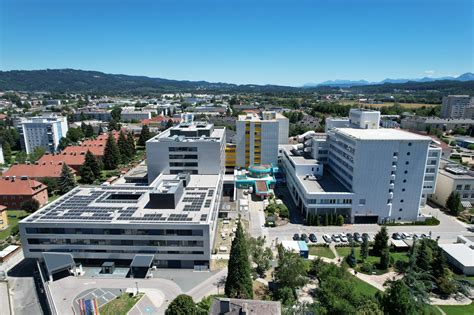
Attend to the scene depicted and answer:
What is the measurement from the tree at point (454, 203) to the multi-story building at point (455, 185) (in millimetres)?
2920

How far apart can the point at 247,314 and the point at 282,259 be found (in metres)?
16.6

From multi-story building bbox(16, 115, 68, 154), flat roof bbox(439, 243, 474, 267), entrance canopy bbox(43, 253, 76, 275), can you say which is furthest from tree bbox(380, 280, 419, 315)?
multi-story building bbox(16, 115, 68, 154)

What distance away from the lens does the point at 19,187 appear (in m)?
64.6

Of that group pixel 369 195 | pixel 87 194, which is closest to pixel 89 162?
pixel 87 194

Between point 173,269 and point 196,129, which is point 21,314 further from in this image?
point 196,129

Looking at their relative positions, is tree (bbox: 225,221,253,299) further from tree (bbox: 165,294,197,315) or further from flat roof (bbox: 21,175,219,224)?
flat roof (bbox: 21,175,219,224)

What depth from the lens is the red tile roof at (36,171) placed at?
76812mm

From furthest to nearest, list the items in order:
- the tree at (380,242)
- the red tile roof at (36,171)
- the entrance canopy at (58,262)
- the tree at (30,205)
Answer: the red tile roof at (36,171) < the tree at (30,205) < the tree at (380,242) < the entrance canopy at (58,262)

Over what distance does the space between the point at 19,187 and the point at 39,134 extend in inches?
2386

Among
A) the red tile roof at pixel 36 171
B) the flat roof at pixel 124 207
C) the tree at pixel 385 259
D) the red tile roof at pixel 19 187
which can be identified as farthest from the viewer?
the red tile roof at pixel 36 171

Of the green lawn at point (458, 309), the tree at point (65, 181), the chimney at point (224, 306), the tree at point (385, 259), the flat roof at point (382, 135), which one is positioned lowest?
the green lawn at point (458, 309)

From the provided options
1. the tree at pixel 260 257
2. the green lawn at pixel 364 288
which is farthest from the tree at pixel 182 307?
the green lawn at pixel 364 288

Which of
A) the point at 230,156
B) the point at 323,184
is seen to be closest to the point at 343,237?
the point at 323,184

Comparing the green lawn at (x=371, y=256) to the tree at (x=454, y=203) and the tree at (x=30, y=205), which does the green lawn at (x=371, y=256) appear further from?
the tree at (x=30, y=205)
